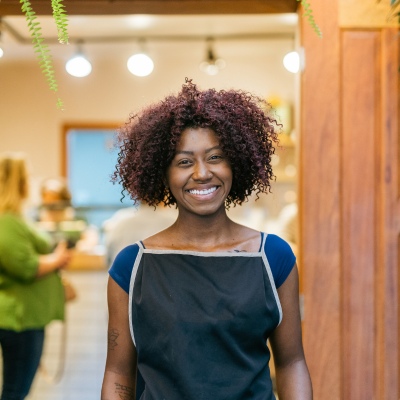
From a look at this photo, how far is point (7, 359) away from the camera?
2.96 metres

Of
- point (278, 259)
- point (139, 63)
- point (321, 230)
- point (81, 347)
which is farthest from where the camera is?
point (81, 347)

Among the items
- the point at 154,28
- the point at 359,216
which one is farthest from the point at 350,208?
the point at 154,28

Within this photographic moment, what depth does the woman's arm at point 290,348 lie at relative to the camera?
60.6 inches

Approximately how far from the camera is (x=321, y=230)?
2.23 meters

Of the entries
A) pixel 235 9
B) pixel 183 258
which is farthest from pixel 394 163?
pixel 183 258

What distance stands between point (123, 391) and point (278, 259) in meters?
0.46

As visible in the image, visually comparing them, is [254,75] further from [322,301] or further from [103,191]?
[322,301]

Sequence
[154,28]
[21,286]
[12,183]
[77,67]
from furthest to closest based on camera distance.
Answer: [154,28] < [77,67] < [12,183] < [21,286]

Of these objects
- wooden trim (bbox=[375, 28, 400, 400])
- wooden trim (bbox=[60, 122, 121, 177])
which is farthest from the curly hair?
wooden trim (bbox=[60, 122, 121, 177])

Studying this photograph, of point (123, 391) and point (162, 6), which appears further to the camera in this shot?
point (162, 6)

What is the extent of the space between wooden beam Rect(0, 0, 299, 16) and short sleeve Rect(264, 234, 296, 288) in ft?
3.33

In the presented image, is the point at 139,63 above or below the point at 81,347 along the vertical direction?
above

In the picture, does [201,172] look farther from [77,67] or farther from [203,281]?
[77,67]

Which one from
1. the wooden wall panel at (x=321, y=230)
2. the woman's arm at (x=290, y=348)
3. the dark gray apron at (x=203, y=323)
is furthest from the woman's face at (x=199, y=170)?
the wooden wall panel at (x=321, y=230)
